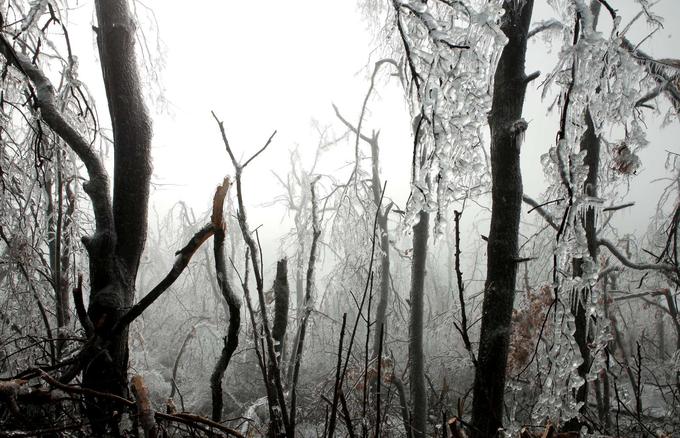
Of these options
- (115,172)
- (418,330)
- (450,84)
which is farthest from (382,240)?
(450,84)

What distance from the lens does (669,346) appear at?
54.2ft

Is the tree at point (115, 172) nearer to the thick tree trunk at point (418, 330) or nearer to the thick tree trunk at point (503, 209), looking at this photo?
the thick tree trunk at point (503, 209)

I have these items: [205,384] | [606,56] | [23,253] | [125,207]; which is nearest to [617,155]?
[606,56]

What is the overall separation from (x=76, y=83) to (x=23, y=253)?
134 centimetres

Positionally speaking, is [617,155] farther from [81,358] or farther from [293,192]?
[293,192]

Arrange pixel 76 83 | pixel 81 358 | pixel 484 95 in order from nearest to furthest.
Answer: pixel 484 95
pixel 81 358
pixel 76 83

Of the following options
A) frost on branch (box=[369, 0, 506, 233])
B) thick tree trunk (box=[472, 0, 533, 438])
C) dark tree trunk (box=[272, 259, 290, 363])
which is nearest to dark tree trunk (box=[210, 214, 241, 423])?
dark tree trunk (box=[272, 259, 290, 363])

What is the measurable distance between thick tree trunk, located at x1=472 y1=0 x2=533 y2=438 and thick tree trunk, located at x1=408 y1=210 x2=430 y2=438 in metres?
2.47

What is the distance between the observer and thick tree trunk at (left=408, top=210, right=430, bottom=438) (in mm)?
4312

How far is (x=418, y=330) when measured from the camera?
4680 mm

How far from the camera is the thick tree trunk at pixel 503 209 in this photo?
1.66 meters

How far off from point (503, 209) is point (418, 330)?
3.26m

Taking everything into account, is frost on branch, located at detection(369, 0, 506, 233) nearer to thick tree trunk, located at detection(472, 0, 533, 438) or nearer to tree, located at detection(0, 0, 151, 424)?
thick tree trunk, located at detection(472, 0, 533, 438)

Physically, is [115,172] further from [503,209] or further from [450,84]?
[503,209]
